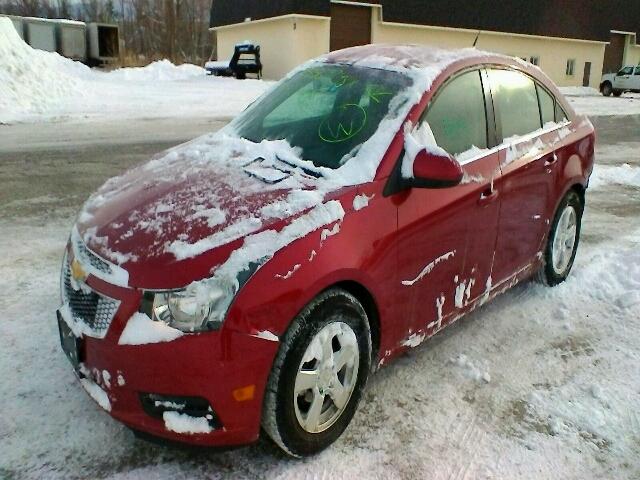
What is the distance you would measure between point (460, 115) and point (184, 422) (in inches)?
88.2

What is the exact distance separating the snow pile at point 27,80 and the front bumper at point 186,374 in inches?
484

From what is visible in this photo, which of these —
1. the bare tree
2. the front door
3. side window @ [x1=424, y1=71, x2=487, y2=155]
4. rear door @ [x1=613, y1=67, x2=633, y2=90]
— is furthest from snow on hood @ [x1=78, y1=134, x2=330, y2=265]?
the bare tree

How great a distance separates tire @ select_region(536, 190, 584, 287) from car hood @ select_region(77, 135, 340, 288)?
226 centimetres

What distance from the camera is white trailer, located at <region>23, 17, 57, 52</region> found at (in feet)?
93.8

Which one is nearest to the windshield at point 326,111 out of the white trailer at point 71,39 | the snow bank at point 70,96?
the snow bank at point 70,96

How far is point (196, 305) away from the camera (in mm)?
2342

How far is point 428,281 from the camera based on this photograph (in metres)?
3.19

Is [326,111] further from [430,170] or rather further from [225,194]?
[225,194]

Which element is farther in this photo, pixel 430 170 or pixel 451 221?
pixel 451 221

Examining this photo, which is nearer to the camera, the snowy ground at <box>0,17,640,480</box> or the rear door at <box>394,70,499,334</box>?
the snowy ground at <box>0,17,640,480</box>

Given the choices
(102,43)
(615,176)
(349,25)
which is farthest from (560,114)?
(102,43)

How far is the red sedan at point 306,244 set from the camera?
93.4 inches

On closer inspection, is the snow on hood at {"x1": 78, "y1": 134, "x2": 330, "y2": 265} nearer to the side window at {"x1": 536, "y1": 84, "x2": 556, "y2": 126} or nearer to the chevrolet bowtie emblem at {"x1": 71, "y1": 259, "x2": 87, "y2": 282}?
the chevrolet bowtie emblem at {"x1": 71, "y1": 259, "x2": 87, "y2": 282}

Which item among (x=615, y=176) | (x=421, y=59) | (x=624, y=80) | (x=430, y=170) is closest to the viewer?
(x=430, y=170)
